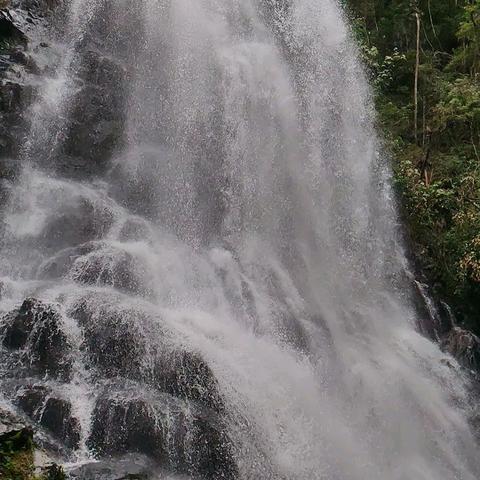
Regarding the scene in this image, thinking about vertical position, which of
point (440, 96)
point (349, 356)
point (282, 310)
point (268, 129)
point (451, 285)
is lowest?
point (349, 356)

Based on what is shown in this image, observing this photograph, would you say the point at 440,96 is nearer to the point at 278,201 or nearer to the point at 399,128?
the point at 399,128

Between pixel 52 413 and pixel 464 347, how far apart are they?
27.8ft

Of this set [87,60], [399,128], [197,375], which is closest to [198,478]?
[197,375]

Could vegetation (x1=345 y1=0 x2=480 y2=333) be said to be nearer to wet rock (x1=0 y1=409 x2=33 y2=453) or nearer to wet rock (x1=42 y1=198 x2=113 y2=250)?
wet rock (x1=42 y1=198 x2=113 y2=250)

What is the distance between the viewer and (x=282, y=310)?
11094mm

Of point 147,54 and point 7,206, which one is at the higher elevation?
point 147,54

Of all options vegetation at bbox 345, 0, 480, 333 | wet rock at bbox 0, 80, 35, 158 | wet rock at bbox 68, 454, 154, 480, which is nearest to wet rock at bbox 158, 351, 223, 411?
wet rock at bbox 68, 454, 154, 480

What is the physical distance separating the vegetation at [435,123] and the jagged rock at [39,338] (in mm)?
8816

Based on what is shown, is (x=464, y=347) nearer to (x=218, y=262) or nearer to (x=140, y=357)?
(x=218, y=262)

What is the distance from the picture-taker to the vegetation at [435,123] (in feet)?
46.4

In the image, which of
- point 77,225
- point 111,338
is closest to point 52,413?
point 111,338

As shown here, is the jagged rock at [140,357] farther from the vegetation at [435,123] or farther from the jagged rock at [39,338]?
the vegetation at [435,123]

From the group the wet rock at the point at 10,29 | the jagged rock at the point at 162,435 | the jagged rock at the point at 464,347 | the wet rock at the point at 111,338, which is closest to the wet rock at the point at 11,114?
the wet rock at the point at 10,29

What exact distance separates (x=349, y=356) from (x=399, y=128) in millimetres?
10443
